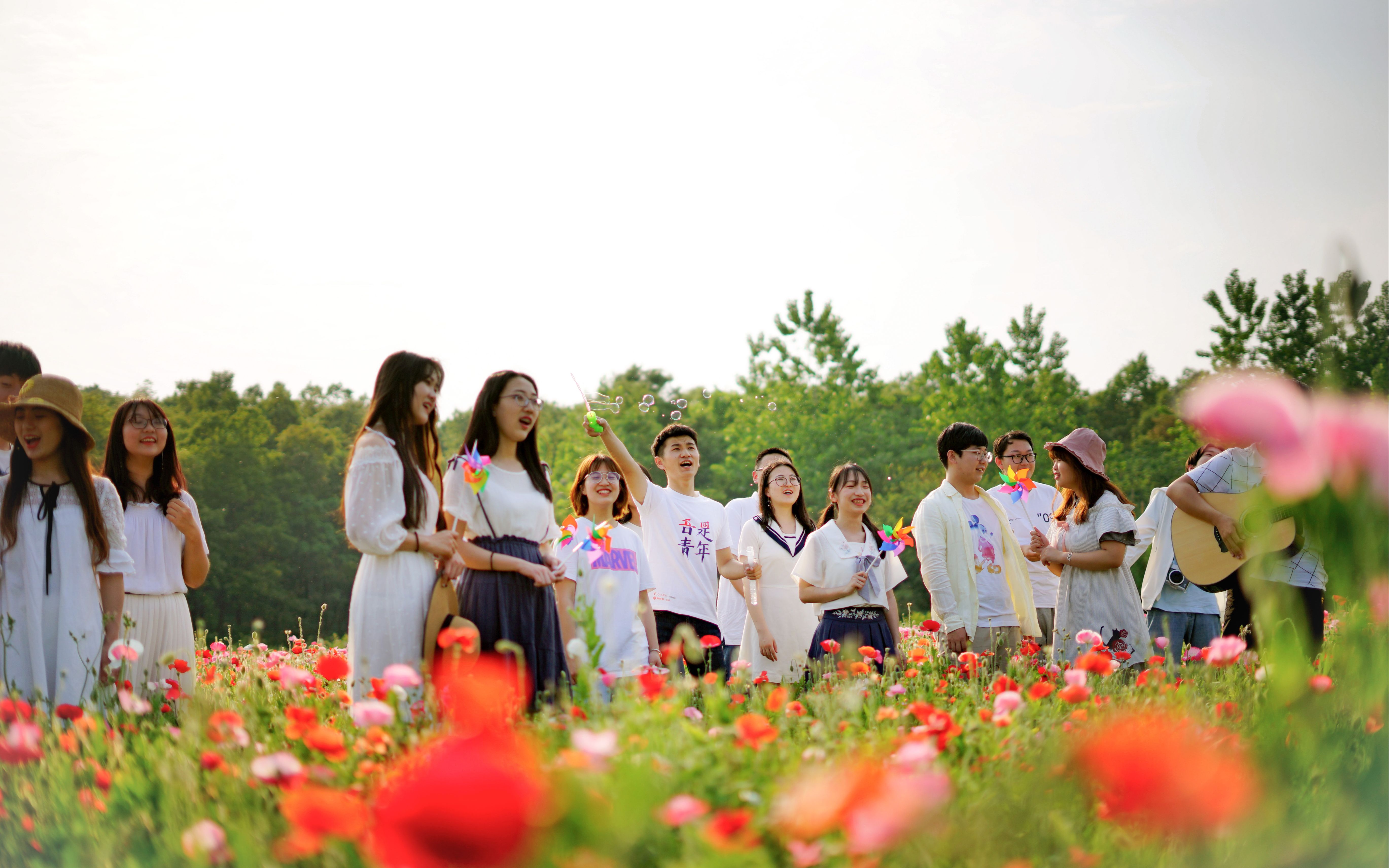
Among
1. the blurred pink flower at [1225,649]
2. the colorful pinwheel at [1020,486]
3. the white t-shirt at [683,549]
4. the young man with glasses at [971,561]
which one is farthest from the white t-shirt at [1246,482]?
the white t-shirt at [683,549]

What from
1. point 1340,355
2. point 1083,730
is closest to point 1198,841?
point 1340,355

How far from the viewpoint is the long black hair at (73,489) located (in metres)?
4.28

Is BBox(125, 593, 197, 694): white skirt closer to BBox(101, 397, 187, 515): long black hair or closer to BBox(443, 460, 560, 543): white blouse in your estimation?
BBox(101, 397, 187, 515): long black hair

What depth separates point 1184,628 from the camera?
6441 mm

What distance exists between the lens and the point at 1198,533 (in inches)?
220

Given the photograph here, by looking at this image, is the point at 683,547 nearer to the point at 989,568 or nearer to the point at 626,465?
the point at 626,465

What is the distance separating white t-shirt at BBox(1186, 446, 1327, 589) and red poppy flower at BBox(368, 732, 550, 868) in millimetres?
4372

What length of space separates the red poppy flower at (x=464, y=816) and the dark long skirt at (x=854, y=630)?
177 inches

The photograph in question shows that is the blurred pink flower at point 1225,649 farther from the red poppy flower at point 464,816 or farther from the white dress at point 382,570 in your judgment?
the white dress at point 382,570

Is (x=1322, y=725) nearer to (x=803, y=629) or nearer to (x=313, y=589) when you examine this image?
(x=803, y=629)

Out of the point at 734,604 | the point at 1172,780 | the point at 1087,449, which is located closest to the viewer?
the point at 1172,780

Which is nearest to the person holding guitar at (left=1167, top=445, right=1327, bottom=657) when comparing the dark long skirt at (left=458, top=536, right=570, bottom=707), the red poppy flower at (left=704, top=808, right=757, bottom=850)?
the dark long skirt at (left=458, top=536, right=570, bottom=707)

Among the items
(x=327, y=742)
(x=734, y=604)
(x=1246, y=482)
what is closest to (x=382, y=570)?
(x=327, y=742)

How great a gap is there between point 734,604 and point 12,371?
460 cm
